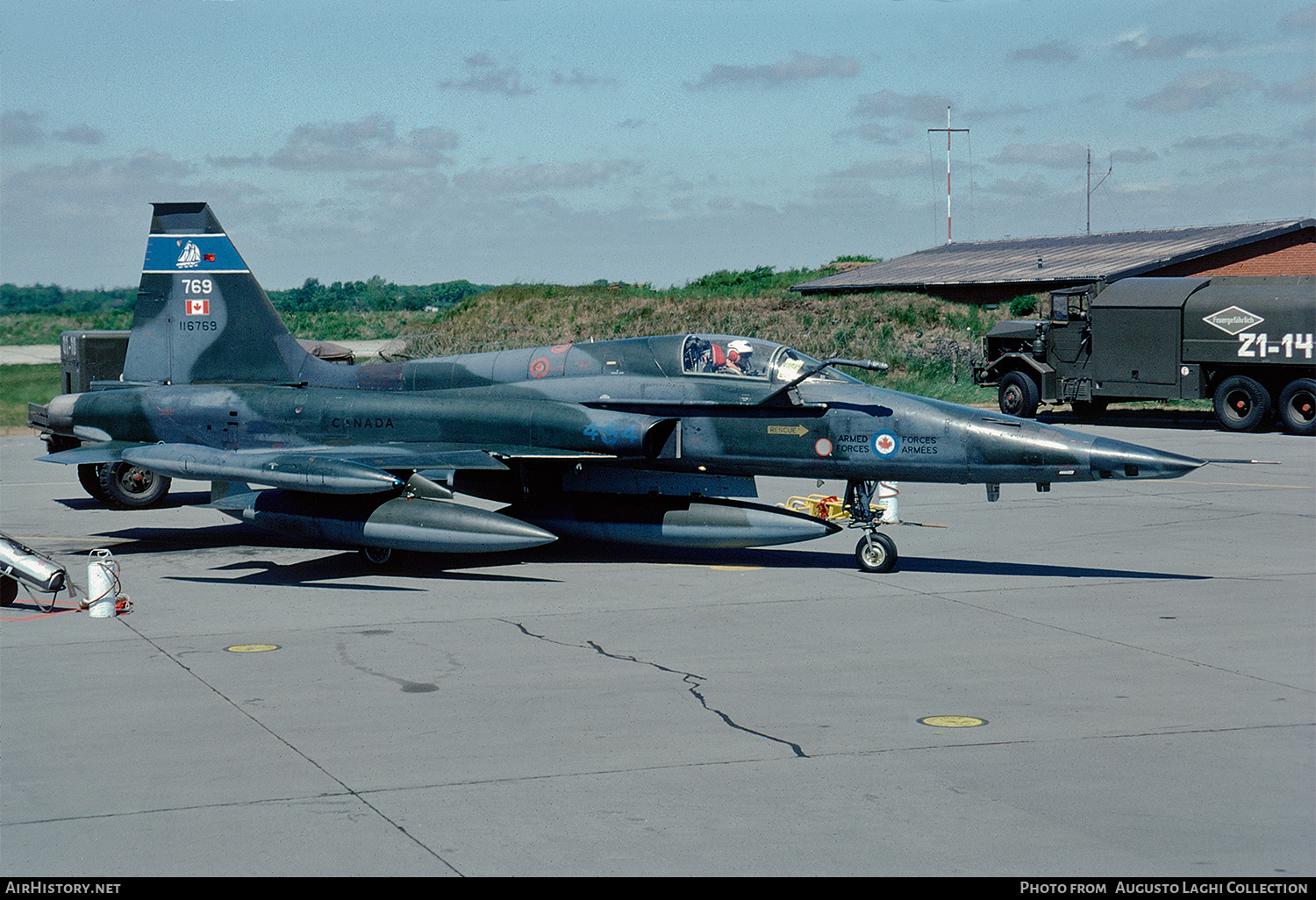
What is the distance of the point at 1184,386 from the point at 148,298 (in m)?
23.4

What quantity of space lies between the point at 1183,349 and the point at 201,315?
22706mm

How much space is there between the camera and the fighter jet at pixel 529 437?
13742mm

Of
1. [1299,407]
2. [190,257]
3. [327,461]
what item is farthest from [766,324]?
[327,461]

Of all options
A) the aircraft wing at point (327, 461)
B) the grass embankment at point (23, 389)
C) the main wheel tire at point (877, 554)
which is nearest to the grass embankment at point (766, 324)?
the grass embankment at point (23, 389)

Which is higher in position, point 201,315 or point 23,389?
point 201,315

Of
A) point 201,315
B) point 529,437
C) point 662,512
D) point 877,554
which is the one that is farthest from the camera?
point 201,315

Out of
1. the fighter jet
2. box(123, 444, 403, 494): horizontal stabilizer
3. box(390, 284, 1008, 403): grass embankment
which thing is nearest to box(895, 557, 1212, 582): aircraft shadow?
the fighter jet

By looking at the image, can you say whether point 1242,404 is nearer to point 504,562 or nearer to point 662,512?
point 662,512

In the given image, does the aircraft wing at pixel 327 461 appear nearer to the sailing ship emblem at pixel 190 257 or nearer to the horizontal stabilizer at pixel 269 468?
the horizontal stabilizer at pixel 269 468

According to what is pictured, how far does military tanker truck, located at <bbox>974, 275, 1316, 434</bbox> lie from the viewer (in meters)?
29.4

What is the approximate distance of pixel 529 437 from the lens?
15.1m

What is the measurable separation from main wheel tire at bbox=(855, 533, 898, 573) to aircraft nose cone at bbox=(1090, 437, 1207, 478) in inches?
95.9

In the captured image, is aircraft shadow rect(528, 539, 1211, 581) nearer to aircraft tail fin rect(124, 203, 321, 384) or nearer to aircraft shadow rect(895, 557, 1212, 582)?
aircraft shadow rect(895, 557, 1212, 582)

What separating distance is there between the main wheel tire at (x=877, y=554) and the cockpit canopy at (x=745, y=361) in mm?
1811
